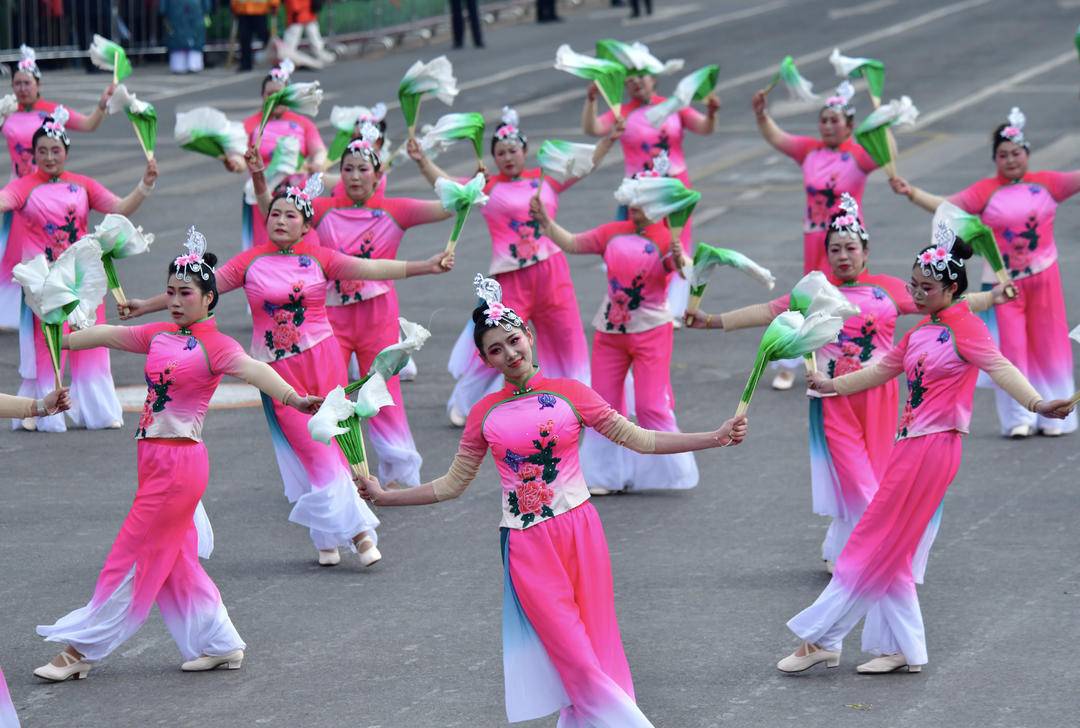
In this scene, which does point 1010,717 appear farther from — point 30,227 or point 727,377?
point 30,227

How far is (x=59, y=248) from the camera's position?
13.2 m

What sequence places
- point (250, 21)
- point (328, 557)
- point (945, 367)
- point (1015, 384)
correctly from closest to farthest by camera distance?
point (1015, 384) < point (945, 367) < point (328, 557) < point (250, 21)

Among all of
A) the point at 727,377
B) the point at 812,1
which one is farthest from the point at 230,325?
the point at 812,1

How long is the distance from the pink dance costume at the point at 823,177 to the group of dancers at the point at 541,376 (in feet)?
0.06

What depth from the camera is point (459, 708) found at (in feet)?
27.3

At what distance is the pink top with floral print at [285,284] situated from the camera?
34.3ft

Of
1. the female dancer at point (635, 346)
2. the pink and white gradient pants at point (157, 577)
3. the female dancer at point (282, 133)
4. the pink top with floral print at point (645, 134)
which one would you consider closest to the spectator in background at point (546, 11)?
the female dancer at point (282, 133)

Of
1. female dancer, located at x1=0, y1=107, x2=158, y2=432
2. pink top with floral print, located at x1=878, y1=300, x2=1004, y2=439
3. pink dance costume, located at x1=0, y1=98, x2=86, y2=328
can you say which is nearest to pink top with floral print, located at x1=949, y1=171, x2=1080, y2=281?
pink top with floral print, located at x1=878, y1=300, x2=1004, y2=439

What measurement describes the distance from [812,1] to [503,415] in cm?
3465

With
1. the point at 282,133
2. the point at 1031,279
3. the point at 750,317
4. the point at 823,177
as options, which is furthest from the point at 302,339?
the point at 1031,279

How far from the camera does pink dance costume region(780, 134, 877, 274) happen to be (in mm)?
13891

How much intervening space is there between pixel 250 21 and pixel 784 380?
60.1 ft

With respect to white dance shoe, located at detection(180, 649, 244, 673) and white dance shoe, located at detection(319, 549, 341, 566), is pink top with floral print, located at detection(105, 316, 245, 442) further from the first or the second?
white dance shoe, located at detection(319, 549, 341, 566)

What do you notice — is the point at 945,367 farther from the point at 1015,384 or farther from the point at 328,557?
the point at 328,557
